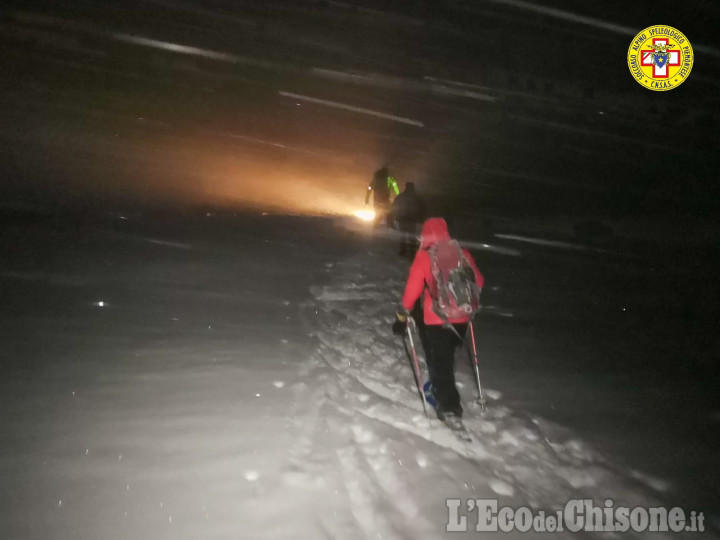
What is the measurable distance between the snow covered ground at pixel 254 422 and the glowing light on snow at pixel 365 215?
28.6ft

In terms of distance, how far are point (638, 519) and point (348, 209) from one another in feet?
55.5

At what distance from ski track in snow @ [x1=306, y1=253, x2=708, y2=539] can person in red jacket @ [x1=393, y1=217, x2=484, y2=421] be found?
0.84ft

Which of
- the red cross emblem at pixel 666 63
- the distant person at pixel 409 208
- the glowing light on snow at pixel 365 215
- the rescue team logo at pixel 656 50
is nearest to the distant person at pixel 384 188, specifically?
the distant person at pixel 409 208

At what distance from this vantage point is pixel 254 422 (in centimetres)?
433

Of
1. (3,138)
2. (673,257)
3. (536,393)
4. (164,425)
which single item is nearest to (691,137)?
(673,257)

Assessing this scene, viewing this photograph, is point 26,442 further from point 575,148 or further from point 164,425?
point 575,148

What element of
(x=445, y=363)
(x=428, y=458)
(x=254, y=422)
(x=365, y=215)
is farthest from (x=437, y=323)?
(x=365, y=215)

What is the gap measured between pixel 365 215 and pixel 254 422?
13725mm

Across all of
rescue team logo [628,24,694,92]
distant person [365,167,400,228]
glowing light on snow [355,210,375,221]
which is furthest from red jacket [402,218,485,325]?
rescue team logo [628,24,694,92]

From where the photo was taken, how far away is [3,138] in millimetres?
30891

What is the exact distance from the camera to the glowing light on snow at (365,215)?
16.7m

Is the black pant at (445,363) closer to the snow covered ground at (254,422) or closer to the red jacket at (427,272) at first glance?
the red jacket at (427,272)

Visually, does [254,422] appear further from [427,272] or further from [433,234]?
[433,234]

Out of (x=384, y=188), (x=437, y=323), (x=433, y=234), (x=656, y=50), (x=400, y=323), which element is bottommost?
(x=400, y=323)
